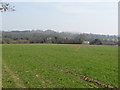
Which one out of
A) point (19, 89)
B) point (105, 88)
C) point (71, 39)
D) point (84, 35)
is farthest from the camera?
point (71, 39)

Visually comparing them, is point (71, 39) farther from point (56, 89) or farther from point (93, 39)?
point (56, 89)

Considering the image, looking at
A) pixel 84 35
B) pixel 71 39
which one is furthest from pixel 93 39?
pixel 71 39

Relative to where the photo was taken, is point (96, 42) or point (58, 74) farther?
point (96, 42)

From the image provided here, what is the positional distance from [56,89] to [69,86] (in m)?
1.00

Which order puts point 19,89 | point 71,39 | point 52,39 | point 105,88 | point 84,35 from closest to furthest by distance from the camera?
point 19,89 → point 105,88 → point 84,35 → point 71,39 → point 52,39

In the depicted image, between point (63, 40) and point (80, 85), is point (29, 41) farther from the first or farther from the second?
point (80, 85)

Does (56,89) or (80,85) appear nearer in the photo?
(56,89)

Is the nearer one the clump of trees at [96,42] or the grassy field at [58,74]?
the grassy field at [58,74]

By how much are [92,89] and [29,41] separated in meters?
118

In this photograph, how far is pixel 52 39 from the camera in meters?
127

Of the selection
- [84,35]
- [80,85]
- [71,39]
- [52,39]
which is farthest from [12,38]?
[80,85]

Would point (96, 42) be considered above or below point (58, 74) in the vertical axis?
below

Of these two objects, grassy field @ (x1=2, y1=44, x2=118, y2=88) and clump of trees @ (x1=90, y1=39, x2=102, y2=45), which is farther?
clump of trees @ (x1=90, y1=39, x2=102, y2=45)

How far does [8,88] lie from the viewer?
8.64m
